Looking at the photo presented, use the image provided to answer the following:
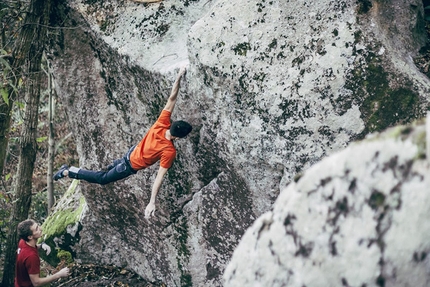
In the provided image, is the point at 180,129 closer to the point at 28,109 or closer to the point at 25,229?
the point at 25,229

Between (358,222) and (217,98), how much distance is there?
11.8 ft

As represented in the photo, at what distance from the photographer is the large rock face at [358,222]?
2.90m

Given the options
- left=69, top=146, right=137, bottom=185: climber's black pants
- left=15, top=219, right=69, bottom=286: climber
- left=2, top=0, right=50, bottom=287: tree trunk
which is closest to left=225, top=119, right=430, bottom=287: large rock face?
left=15, top=219, right=69, bottom=286: climber

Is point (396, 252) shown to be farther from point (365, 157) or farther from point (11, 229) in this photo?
point (11, 229)

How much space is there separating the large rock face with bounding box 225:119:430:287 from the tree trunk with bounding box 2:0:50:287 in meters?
6.27

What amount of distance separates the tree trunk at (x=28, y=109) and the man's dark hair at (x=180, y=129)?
3173 mm

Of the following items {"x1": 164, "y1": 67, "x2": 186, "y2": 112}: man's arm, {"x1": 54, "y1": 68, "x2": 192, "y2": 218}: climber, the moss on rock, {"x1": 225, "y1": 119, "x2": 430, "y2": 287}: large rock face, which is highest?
{"x1": 225, "y1": 119, "x2": 430, "y2": 287}: large rock face

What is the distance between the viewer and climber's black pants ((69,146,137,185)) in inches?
296

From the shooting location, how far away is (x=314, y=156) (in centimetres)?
581

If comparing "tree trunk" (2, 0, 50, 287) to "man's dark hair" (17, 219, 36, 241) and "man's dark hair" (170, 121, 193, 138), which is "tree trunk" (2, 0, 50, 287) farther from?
"man's dark hair" (170, 121, 193, 138)

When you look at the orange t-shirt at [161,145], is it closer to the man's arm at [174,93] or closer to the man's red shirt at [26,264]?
the man's arm at [174,93]

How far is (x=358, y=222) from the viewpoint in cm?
311

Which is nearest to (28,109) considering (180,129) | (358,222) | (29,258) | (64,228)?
(64,228)

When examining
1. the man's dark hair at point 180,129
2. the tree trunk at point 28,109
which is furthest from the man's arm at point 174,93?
the tree trunk at point 28,109
